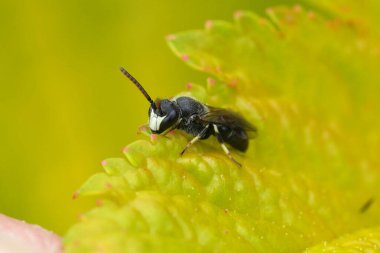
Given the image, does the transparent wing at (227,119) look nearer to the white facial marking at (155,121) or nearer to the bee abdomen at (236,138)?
the bee abdomen at (236,138)

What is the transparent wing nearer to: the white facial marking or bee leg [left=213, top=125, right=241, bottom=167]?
bee leg [left=213, top=125, right=241, bottom=167]


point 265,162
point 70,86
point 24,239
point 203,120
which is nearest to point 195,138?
point 203,120

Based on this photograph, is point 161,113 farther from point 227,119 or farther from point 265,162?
point 265,162

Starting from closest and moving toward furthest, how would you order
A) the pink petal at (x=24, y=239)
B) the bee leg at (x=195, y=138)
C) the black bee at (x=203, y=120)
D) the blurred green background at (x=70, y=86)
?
the pink petal at (x=24, y=239) < the bee leg at (x=195, y=138) < the black bee at (x=203, y=120) < the blurred green background at (x=70, y=86)

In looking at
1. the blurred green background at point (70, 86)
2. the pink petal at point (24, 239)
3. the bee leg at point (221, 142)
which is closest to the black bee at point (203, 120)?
the bee leg at point (221, 142)

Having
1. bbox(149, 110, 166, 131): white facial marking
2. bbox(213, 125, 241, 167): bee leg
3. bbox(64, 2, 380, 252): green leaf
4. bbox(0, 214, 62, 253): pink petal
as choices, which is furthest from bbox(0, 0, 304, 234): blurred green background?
bbox(0, 214, 62, 253): pink petal

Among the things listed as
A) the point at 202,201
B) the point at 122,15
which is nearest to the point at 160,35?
the point at 122,15
